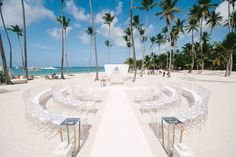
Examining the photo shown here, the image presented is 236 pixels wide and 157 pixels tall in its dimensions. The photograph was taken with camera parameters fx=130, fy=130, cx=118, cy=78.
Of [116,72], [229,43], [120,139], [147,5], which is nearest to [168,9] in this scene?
[147,5]

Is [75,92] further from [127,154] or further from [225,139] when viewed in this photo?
[225,139]

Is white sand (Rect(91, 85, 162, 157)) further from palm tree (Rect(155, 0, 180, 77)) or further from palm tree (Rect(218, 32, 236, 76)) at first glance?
palm tree (Rect(218, 32, 236, 76))

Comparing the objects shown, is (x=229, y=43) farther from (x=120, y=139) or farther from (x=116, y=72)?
(x=120, y=139)

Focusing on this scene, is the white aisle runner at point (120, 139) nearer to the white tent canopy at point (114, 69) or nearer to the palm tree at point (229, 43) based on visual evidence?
the white tent canopy at point (114, 69)

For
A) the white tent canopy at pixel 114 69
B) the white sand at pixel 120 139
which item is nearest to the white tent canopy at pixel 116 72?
the white tent canopy at pixel 114 69

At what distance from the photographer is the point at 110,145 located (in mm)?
3789

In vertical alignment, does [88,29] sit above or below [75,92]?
above

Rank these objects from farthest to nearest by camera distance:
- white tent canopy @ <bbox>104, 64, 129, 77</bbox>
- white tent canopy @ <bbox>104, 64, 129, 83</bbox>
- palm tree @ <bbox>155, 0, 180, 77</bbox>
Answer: palm tree @ <bbox>155, 0, 180, 77</bbox>, white tent canopy @ <bbox>104, 64, 129, 77</bbox>, white tent canopy @ <bbox>104, 64, 129, 83</bbox>

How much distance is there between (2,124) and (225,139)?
330 inches

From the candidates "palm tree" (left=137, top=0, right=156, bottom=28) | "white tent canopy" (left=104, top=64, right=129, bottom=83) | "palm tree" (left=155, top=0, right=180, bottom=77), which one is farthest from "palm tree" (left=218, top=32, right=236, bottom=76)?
"white tent canopy" (left=104, top=64, right=129, bottom=83)

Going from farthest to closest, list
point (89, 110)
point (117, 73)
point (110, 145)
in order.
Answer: point (117, 73)
point (89, 110)
point (110, 145)

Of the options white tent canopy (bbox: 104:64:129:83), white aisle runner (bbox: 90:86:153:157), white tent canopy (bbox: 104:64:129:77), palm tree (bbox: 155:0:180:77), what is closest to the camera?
white aisle runner (bbox: 90:86:153:157)

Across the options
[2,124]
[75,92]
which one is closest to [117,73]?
[75,92]

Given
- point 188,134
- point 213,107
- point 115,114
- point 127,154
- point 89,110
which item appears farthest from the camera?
point 213,107
